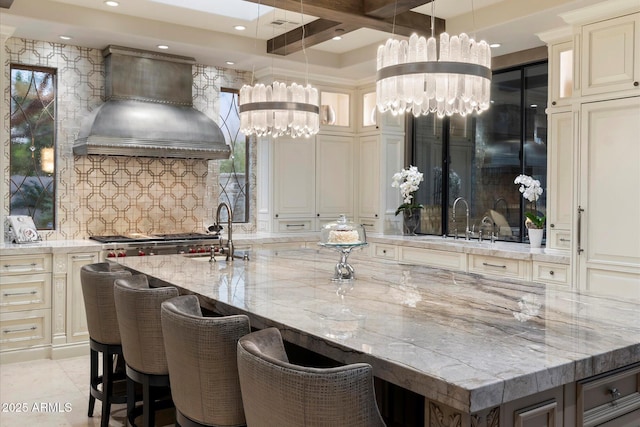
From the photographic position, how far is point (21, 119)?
16.4ft

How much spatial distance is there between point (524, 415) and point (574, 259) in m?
2.83

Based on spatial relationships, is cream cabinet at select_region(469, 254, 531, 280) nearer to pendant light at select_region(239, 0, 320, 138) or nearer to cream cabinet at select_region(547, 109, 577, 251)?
cream cabinet at select_region(547, 109, 577, 251)

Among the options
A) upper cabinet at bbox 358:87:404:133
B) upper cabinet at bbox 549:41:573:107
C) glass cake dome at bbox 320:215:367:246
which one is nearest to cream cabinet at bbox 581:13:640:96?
upper cabinet at bbox 549:41:573:107

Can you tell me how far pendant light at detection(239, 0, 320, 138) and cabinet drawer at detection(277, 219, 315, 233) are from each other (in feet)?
8.02

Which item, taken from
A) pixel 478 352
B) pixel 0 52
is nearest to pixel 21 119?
pixel 0 52

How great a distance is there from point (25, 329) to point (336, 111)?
396 cm

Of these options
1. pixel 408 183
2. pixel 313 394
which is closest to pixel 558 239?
pixel 408 183

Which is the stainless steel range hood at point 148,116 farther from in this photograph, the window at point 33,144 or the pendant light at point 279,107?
the pendant light at point 279,107

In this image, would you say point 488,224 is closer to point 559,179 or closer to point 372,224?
point 559,179

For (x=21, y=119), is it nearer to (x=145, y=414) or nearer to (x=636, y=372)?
(x=145, y=414)

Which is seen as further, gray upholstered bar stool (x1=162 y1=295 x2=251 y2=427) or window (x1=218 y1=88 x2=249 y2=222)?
window (x1=218 y1=88 x2=249 y2=222)

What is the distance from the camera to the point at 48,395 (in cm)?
382

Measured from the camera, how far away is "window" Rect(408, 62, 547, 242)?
525 cm

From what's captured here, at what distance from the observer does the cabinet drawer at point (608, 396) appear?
5.59 ft
